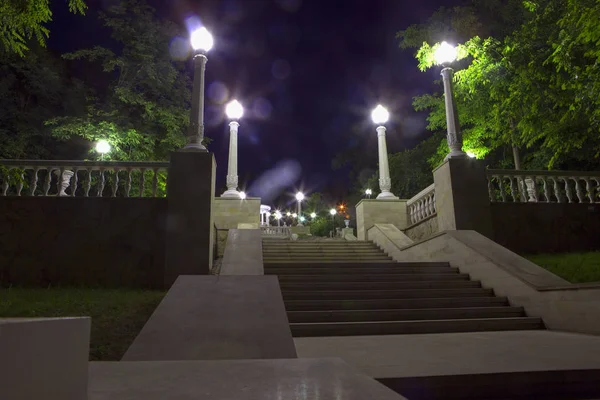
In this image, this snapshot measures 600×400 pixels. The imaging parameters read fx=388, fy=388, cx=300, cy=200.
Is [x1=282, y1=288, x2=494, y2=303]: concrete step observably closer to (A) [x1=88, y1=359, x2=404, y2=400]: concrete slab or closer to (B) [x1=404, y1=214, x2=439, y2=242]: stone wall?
(A) [x1=88, y1=359, x2=404, y2=400]: concrete slab

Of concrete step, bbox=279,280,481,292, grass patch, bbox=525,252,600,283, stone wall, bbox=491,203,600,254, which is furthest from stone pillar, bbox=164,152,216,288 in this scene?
stone wall, bbox=491,203,600,254

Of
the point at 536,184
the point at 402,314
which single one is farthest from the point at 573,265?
the point at 402,314

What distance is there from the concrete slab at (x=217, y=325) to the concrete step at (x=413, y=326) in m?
0.93

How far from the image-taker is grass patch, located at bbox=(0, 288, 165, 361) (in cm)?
535

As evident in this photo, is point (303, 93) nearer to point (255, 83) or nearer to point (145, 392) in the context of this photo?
point (255, 83)

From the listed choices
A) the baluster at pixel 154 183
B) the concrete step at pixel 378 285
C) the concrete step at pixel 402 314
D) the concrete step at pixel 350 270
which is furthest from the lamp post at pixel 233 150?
the concrete step at pixel 402 314

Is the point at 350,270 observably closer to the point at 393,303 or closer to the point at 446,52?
the point at 393,303

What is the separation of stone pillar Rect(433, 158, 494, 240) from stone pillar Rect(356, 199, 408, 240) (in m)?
4.59

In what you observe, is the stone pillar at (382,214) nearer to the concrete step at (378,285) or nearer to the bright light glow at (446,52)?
the bright light glow at (446,52)

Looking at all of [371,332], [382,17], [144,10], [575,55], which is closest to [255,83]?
[382,17]

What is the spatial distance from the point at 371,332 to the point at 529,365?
110 inches

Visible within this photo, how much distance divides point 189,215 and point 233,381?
7.68 m

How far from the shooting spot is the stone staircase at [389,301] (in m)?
6.43

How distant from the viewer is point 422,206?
1488 cm
